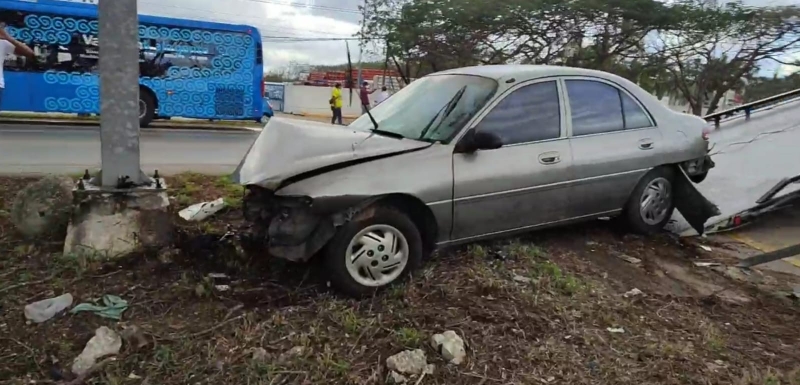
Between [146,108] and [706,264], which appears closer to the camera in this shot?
[706,264]

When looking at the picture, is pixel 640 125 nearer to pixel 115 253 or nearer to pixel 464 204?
pixel 464 204

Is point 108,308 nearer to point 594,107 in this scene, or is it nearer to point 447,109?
point 447,109

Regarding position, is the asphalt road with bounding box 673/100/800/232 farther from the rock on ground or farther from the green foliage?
the green foliage

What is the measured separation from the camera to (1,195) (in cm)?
575

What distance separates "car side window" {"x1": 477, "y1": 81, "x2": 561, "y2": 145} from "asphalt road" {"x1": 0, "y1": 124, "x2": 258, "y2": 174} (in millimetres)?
5094

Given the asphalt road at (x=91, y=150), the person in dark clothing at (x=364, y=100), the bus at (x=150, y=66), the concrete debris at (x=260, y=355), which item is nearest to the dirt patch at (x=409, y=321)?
the concrete debris at (x=260, y=355)

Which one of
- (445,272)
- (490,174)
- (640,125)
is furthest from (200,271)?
(640,125)

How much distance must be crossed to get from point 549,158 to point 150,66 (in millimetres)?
14622

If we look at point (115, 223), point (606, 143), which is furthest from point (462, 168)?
point (115, 223)

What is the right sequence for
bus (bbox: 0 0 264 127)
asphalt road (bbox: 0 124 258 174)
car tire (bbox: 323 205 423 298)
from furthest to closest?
bus (bbox: 0 0 264 127) < asphalt road (bbox: 0 124 258 174) < car tire (bbox: 323 205 423 298)

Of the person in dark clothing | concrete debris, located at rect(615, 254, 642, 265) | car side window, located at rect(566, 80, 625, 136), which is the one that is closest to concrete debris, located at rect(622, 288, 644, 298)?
concrete debris, located at rect(615, 254, 642, 265)

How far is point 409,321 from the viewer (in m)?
3.76

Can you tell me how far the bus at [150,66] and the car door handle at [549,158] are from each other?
38.4ft

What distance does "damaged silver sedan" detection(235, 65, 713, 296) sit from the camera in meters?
4.02
